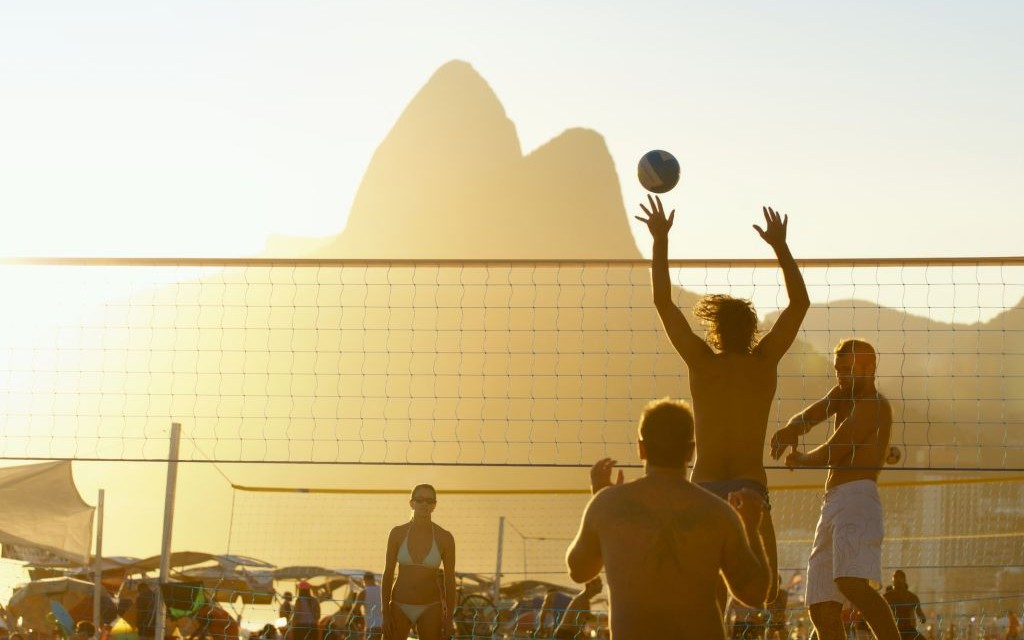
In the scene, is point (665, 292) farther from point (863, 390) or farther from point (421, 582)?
point (421, 582)

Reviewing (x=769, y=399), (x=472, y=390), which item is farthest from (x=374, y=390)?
(x=769, y=399)

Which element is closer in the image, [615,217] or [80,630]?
[80,630]

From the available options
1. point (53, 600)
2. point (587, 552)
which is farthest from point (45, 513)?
point (587, 552)

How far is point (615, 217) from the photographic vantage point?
5610 inches

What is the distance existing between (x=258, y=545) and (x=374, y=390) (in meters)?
17.5

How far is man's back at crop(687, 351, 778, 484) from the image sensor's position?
5.04 m

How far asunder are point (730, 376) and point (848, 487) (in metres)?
1.25

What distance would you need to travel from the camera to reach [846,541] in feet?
19.0


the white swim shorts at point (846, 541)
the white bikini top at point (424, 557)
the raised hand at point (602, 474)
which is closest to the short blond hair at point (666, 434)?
the raised hand at point (602, 474)

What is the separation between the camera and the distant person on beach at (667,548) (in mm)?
3930

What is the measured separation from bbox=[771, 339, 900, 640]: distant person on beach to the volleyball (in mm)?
1420

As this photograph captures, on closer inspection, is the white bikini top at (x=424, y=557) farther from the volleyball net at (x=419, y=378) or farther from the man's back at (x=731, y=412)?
the volleyball net at (x=419, y=378)

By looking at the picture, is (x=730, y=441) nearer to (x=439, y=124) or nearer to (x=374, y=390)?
(x=374, y=390)

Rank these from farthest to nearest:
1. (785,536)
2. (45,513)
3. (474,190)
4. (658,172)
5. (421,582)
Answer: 1. (474,190)
2. (785,536)
3. (45,513)
4. (421,582)
5. (658,172)
